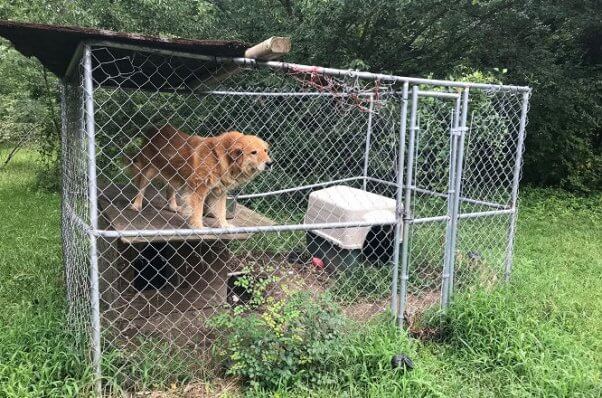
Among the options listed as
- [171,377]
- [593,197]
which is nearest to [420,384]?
[171,377]

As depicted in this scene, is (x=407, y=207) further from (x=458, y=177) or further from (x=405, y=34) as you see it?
(x=405, y=34)

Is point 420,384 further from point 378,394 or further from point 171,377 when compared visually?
point 171,377

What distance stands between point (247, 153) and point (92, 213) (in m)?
1.26

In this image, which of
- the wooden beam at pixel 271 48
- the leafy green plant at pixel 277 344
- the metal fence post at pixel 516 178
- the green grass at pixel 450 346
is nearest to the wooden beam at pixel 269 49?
the wooden beam at pixel 271 48

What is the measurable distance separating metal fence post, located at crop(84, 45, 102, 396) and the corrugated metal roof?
0.43 ft

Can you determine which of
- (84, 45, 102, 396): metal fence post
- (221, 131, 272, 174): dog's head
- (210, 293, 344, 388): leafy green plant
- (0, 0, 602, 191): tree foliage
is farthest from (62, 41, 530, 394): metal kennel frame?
(0, 0, 602, 191): tree foliage

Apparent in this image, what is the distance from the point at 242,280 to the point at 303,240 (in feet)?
9.88

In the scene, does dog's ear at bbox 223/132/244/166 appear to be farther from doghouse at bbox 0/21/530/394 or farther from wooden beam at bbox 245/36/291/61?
wooden beam at bbox 245/36/291/61

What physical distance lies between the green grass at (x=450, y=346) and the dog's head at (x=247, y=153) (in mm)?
1382

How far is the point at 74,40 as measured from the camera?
2.56 meters

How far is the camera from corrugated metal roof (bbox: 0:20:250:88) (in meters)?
2.35

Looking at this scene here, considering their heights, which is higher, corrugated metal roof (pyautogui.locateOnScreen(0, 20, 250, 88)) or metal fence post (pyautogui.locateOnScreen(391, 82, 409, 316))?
corrugated metal roof (pyautogui.locateOnScreen(0, 20, 250, 88))

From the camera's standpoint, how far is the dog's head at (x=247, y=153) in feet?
11.7

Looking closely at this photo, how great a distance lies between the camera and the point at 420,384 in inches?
118
